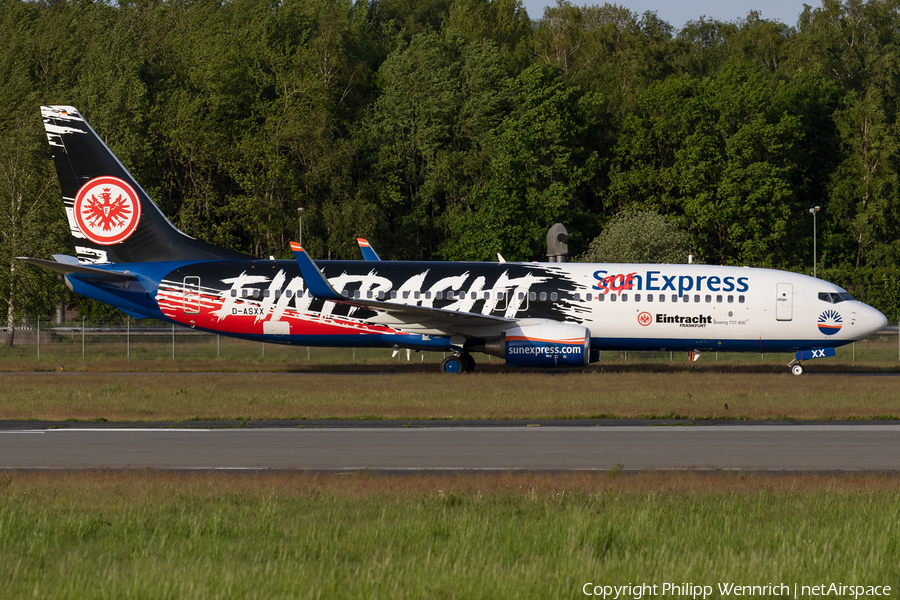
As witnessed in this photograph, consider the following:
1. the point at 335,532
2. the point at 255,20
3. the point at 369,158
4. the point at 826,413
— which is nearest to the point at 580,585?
the point at 335,532

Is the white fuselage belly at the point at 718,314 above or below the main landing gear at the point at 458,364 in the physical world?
above

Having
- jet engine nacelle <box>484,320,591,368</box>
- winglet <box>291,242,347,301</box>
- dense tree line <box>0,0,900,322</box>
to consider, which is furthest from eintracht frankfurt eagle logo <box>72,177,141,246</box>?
dense tree line <box>0,0,900,322</box>

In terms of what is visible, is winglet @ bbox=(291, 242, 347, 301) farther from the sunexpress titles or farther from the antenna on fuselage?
the antenna on fuselage

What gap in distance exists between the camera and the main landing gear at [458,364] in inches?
1331

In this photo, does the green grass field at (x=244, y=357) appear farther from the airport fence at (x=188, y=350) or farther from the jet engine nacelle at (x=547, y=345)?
the jet engine nacelle at (x=547, y=345)

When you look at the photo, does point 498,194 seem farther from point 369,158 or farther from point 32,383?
point 32,383

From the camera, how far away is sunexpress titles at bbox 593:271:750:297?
32969 millimetres

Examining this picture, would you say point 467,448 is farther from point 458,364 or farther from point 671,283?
point 671,283

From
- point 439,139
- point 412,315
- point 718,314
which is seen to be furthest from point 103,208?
point 439,139

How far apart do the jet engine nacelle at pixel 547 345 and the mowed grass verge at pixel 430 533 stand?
17.6m

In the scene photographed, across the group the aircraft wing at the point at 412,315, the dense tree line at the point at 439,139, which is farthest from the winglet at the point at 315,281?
the dense tree line at the point at 439,139

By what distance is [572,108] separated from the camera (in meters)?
73.8

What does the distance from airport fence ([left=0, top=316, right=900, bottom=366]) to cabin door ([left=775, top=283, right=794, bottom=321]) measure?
10.0m

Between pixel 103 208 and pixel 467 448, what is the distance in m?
22.6
